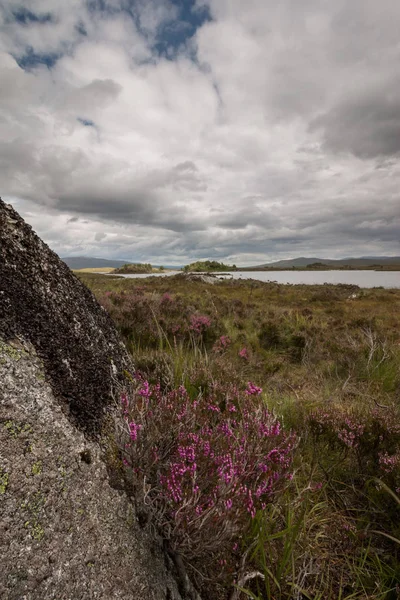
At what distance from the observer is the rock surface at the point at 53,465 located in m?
1.36

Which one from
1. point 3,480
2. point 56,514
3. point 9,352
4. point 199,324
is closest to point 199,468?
point 56,514

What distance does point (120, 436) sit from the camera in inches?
80.1

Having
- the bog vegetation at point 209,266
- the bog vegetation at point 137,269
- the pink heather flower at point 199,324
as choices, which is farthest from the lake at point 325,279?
the pink heather flower at point 199,324

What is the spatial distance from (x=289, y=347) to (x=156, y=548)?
28.2 feet

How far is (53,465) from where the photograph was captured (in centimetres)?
162

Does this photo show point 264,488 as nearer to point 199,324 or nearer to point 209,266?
point 199,324

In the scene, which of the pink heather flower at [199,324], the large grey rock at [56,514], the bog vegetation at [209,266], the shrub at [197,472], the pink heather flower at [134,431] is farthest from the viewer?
the bog vegetation at [209,266]

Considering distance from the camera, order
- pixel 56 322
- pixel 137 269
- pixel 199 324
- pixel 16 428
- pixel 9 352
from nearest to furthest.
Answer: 1. pixel 16 428
2. pixel 9 352
3. pixel 56 322
4. pixel 199 324
5. pixel 137 269

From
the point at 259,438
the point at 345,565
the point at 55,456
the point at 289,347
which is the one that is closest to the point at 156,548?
the point at 55,456

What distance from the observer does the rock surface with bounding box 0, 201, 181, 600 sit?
136 centimetres

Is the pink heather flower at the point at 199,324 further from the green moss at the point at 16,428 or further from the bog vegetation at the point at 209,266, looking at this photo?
the bog vegetation at the point at 209,266

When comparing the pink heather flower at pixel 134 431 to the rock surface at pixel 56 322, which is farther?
the rock surface at pixel 56 322

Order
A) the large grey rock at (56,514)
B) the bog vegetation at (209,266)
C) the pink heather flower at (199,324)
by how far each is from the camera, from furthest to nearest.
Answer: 1. the bog vegetation at (209,266)
2. the pink heather flower at (199,324)
3. the large grey rock at (56,514)

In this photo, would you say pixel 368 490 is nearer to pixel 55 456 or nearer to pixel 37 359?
pixel 55 456
